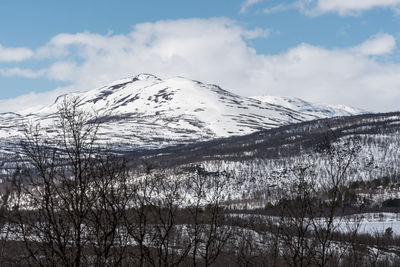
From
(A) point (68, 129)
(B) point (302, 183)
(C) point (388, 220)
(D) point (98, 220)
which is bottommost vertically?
(C) point (388, 220)

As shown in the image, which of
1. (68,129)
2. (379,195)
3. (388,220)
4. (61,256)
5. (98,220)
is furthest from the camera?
(379,195)

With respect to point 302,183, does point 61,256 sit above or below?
below

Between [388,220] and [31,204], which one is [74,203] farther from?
[388,220]

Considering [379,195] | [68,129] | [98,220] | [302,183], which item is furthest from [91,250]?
[379,195]

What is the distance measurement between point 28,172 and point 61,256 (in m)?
1.41

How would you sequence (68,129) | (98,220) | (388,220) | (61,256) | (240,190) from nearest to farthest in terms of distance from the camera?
1. (61,256)
2. (98,220)
3. (68,129)
4. (388,220)
5. (240,190)

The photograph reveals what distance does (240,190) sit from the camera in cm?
19625

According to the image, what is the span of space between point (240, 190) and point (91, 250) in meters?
191

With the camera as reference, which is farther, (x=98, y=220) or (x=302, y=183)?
(x=302, y=183)

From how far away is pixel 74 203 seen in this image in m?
7.29

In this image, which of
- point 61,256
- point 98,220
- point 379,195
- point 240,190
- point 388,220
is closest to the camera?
point 61,256

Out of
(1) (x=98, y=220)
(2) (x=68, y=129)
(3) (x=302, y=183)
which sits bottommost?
(1) (x=98, y=220)

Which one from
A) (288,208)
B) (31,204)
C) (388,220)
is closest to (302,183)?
(288,208)

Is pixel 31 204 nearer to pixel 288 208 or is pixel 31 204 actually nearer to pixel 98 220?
pixel 98 220
